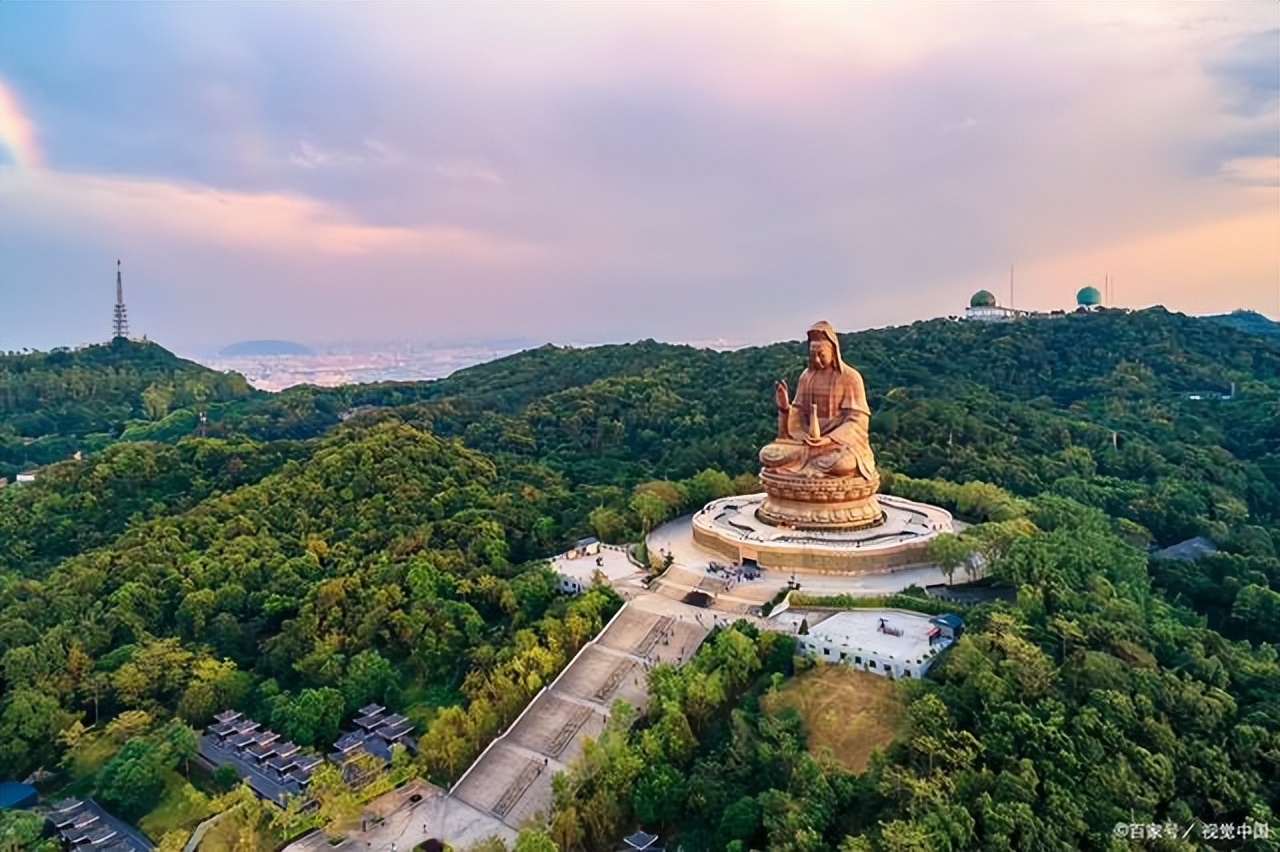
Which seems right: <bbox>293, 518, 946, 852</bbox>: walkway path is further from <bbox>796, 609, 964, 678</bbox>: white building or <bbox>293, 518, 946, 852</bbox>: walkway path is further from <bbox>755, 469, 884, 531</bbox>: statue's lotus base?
<bbox>755, 469, 884, 531</bbox>: statue's lotus base

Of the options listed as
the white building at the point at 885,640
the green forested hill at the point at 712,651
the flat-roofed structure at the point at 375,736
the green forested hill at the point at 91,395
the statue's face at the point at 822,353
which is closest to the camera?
the green forested hill at the point at 712,651

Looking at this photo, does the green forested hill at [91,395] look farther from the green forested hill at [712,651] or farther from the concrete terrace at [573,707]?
the concrete terrace at [573,707]

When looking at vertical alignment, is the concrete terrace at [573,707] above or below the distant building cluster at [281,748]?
above

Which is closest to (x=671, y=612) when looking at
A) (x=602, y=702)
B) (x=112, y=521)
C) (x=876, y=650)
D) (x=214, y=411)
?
(x=602, y=702)

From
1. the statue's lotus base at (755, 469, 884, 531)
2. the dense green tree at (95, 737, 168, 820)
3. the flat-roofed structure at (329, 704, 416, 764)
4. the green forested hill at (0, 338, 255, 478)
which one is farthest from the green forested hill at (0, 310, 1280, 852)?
the statue's lotus base at (755, 469, 884, 531)

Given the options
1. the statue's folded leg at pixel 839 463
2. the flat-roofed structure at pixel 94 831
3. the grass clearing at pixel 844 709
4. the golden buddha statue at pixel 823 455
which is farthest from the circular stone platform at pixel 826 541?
the flat-roofed structure at pixel 94 831

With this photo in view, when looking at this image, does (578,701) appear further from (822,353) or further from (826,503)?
(822,353)

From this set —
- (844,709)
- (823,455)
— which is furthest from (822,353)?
(844,709)

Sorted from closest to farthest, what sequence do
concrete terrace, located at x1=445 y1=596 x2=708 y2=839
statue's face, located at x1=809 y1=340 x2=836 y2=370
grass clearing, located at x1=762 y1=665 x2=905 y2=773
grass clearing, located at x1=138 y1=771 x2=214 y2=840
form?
grass clearing, located at x1=762 y1=665 x2=905 y2=773 → concrete terrace, located at x1=445 y1=596 x2=708 y2=839 → grass clearing, located at x1=138 y1=771 x2=214 y2=840 → statue's face, located at x1=809 y1=340 x2=836 y2=370
